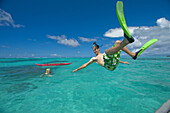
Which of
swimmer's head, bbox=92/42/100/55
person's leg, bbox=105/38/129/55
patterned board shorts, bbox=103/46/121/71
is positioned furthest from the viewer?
swimmer's head, bbox=92/42/100/55

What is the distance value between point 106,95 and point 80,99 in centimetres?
230

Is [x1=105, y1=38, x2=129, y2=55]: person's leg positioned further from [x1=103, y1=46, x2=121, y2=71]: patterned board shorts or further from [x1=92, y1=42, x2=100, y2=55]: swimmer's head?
[x1=92, y1=42, x2=100, y2=55]: swimmer's head

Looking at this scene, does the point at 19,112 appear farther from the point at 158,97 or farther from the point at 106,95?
the point at 158,97

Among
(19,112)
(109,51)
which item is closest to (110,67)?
(109,51)

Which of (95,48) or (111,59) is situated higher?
(95,48)

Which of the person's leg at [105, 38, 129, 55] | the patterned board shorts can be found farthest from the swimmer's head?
the person's leg at [105, 38, 129, 55]

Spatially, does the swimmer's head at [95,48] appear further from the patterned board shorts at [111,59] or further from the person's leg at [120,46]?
the person's leg at [120,46]

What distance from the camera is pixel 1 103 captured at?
6559 mm

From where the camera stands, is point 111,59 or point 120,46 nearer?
point 120,46

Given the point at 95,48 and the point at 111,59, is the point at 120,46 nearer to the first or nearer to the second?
the point at 111,59

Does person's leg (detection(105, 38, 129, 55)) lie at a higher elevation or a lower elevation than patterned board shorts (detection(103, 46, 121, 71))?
higher

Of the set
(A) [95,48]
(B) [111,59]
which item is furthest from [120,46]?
(A) [95,48]

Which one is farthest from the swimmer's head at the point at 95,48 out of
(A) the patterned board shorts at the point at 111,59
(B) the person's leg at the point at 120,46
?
(B) the person's leg at the point at 120,46

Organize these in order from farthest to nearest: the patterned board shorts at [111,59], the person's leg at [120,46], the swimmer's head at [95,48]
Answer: the swimmer's head at [95,48]
the patterned board shorts at [111,59]
the person's leg at [120,46]
